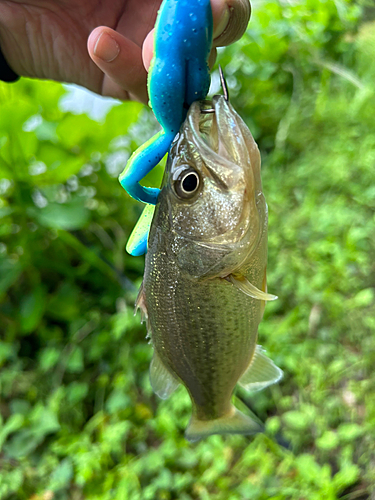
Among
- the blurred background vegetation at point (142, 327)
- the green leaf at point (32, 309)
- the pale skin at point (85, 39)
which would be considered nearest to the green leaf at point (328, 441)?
the blurred background vegetation at point (142, 327)

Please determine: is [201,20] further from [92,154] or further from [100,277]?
[100,277]

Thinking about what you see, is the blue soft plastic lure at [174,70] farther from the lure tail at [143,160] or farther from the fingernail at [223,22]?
the fingernail at [223,22]

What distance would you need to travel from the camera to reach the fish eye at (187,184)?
62 cm

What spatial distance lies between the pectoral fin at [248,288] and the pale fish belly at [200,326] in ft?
0.09

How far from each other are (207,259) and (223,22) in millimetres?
465

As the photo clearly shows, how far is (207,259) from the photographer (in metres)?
0.64

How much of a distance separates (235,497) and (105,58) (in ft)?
5.36

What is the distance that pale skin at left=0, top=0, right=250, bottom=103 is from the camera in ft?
2.58

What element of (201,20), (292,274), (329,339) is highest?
(201,20)

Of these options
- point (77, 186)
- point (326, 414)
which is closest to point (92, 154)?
point (77, 186)

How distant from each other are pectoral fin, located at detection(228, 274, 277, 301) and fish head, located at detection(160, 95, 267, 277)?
30 millimetres

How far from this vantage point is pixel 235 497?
1.40 metres

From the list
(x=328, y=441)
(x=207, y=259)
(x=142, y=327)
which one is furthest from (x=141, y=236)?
(x=142, y=327)

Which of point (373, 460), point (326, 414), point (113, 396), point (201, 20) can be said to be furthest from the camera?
point (113, 396)
